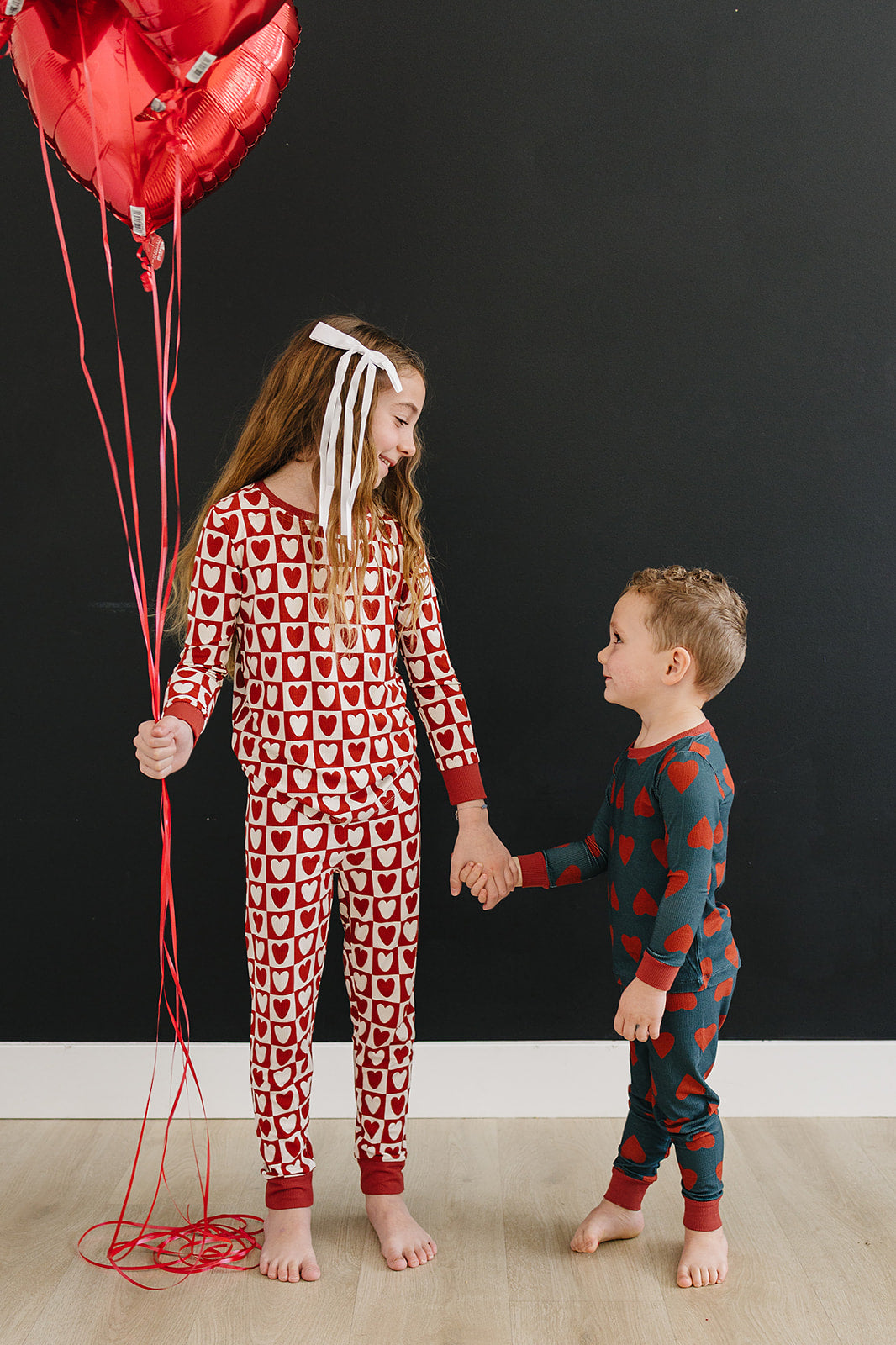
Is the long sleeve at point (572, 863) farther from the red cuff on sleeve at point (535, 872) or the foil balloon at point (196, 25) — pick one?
the foil balloon at point (196, 25)

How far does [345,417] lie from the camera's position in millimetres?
1410

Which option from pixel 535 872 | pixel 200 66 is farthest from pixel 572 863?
pixel 200 66

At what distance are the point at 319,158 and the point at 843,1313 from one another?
6.29 feet

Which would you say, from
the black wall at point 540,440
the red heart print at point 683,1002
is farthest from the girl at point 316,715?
the black wall at point 540,440

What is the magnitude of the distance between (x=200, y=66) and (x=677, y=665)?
3.03 ft

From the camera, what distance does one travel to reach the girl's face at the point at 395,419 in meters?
1.45

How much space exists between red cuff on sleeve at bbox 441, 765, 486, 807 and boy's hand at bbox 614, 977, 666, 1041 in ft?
1.13

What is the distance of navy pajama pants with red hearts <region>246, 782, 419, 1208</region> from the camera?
1.45 meters

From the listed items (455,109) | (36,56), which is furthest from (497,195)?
(36,56)

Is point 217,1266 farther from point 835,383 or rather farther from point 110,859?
point 835,383

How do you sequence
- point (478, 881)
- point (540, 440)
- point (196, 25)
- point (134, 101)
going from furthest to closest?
1. point (540, 440)
2. point (478, 881)
3. point (134, 101)
4. point (196, 25)

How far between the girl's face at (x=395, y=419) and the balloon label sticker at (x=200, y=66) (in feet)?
1.39

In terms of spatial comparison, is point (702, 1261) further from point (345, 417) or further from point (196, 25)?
point (196, 25)

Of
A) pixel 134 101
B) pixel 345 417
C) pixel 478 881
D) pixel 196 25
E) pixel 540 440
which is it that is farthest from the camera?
pixel 540 440
